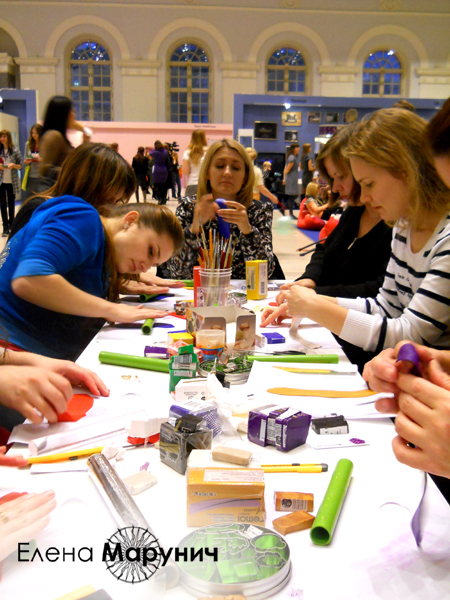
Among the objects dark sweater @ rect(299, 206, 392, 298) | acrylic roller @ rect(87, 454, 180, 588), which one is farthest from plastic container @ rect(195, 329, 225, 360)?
dark sweater @ rect(299, 206, 392, 298)

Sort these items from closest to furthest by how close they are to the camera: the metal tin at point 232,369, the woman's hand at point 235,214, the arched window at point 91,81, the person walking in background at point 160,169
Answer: the metal tin at point 232,369
the woman's hand at point 235,214
the person walking in background at point 160,169
the arched window at point 91,81

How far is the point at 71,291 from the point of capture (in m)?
1.62

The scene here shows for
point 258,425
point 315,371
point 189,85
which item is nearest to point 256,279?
point 315,371

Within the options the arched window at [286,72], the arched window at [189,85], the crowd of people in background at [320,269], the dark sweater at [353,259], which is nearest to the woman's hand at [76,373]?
the crowd of people in background at [320,269]

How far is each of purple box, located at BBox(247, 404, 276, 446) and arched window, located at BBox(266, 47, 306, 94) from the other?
59.4ft

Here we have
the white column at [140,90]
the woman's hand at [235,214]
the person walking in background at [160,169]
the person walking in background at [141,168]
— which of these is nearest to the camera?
the woman's hand at [235,214]

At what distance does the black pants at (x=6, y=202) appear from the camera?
334 inches

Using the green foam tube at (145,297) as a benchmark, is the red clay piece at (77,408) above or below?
below

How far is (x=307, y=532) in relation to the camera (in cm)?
72

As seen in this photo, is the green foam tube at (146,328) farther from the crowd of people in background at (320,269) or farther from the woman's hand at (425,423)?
the woman's hand at (425,423)

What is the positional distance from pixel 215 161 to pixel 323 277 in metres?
0.84

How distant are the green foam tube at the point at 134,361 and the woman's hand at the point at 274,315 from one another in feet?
1.76

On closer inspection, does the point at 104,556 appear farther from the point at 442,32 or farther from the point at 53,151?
the point at 442,32

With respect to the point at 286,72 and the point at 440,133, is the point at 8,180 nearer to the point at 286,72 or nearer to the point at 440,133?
the point at 440,133
